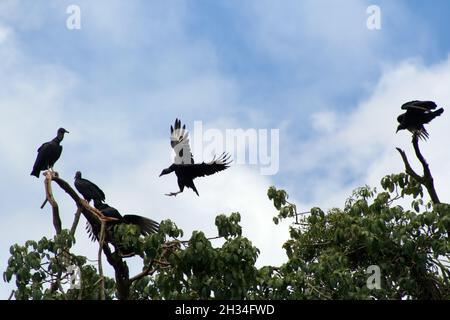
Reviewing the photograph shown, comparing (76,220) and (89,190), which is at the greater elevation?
(89,190)

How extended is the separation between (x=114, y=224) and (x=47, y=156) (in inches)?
83.3

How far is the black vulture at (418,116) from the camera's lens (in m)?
13.7

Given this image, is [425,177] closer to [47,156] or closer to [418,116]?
[418,116]

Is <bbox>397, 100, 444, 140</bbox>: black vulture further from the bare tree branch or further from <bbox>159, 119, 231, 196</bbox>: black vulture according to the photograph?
the bare tree branch

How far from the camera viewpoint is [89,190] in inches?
462

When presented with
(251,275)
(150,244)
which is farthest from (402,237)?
(150,244)

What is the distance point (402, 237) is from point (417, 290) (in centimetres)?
98

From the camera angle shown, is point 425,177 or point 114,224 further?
point 425,177

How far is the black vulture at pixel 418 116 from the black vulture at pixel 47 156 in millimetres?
5373

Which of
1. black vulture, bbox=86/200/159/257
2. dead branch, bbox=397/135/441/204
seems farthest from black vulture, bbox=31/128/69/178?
dead branch, bbox=397/135/441/204

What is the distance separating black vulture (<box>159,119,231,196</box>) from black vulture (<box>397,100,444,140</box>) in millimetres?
3475

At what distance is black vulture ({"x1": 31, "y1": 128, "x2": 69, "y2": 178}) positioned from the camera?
12430mm

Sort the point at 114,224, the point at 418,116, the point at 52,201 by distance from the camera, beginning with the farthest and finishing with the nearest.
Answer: the point at 418,116, the point at 114,224, the point at 52,201

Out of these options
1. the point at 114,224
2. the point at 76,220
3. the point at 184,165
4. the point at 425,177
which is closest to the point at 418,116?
the point at 425,177
